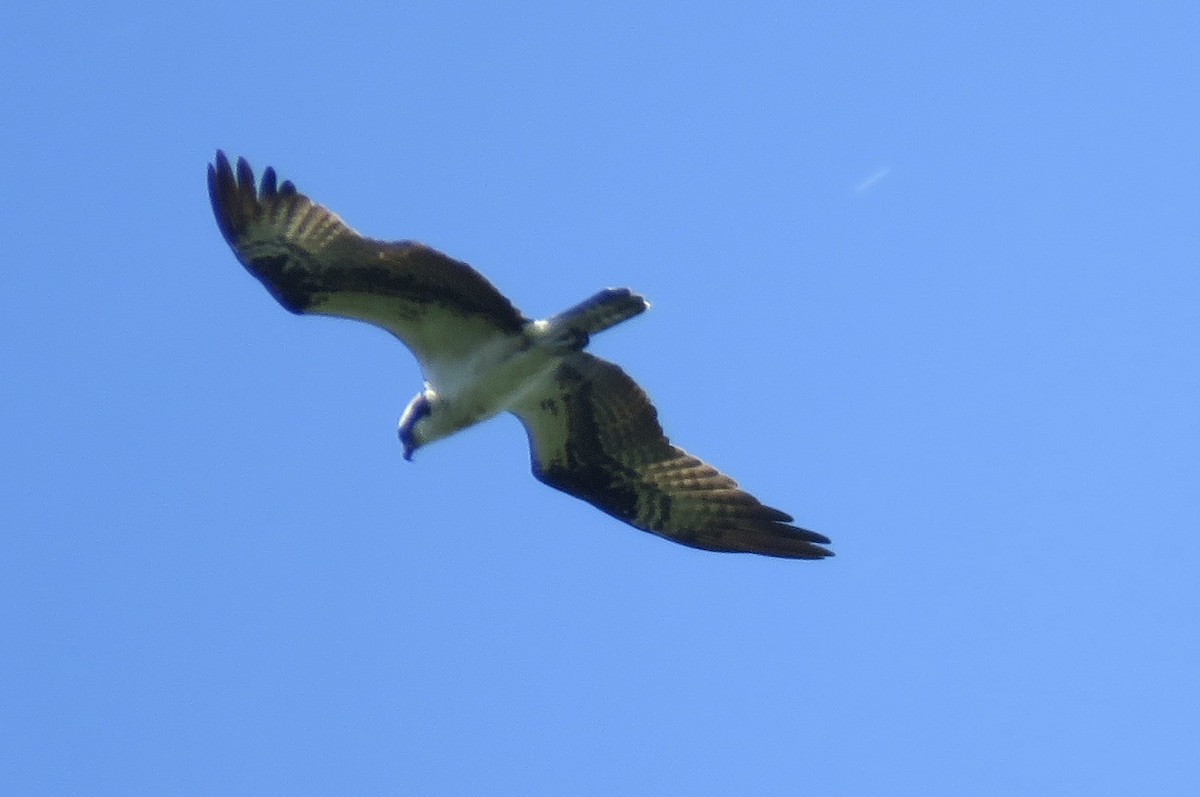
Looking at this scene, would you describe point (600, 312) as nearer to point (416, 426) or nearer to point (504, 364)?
point (504, 364)

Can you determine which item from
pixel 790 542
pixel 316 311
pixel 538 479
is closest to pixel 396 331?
pixel 316 311

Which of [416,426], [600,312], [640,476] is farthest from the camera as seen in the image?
[640,476]

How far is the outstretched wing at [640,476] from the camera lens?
12.2m

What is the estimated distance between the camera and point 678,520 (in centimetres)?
1257

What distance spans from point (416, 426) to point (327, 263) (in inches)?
42.5

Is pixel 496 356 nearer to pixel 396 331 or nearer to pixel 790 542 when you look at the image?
pixel 396 331

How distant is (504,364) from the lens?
11.7 m

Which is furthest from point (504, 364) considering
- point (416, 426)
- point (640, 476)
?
point (640, 476)

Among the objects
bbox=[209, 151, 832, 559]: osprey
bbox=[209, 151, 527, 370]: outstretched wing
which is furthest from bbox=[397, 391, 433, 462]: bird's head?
bbox=[209, 151, 527, 370]: outstretched wing

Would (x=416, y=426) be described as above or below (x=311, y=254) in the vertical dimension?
below

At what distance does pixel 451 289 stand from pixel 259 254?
1072 millimetres

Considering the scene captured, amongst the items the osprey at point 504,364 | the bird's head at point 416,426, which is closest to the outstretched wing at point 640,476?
the osprey at point 504,364

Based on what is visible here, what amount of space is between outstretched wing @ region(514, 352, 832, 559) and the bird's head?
62 cm

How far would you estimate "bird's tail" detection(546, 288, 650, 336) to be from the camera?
1121 cm
